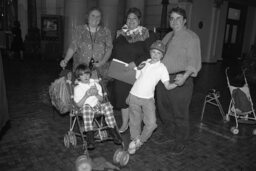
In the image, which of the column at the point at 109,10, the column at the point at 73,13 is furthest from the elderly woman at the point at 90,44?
the column at the point at 73,13

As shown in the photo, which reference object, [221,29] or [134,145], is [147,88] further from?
[221,29]

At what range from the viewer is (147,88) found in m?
3.50

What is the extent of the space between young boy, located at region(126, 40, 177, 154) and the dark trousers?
0.39m

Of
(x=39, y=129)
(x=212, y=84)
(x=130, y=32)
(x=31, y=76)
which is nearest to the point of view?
(x=130, y=32)

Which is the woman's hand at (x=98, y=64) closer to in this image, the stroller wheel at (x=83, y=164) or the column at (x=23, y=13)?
the stroller wheel at (x=83, y=164)

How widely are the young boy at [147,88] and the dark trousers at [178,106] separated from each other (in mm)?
395

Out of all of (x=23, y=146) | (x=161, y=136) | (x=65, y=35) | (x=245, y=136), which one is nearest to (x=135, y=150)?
(x=161, y=136)

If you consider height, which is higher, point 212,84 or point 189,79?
point 189,79

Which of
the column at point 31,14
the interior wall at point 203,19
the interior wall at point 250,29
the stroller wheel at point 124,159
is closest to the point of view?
the stroller wheel at point 124,159

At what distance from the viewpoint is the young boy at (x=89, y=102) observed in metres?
3.46

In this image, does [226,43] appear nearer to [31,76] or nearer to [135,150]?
[31,76]

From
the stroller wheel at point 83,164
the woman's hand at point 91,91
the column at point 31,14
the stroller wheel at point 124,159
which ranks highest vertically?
the column at point 31,14

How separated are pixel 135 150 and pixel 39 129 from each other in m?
1.79

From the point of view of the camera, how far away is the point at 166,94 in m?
3.99
